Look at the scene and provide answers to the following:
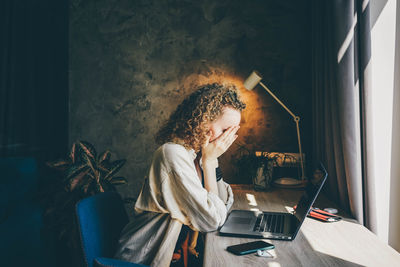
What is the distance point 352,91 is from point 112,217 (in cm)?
135

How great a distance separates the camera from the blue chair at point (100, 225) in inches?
44.7

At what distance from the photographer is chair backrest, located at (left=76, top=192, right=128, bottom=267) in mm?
1152

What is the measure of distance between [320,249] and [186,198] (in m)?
0.54

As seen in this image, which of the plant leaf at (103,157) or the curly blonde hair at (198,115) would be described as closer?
the curly blonde hair at (198,115)

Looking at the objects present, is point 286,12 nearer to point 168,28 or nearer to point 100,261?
point 168,28

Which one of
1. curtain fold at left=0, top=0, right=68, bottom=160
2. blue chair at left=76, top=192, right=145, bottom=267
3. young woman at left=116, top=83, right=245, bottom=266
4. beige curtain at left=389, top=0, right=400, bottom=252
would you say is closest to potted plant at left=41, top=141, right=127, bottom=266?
curtain fold at left=0, top=0, right=68, bottom=160

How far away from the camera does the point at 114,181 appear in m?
2.26

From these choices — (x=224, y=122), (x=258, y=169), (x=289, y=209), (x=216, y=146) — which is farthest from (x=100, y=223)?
(x=258, y=169)

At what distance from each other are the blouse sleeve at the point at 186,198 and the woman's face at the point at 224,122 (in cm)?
35

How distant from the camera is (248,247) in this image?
3.51 feet

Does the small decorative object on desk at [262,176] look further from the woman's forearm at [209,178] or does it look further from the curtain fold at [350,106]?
the woman's forearm at [209,178]

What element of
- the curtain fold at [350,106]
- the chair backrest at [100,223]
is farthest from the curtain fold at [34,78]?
the curtain fold at [350,106]

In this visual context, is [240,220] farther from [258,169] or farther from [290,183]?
[290,183]

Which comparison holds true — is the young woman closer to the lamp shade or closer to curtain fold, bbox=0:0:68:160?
the lamp shade
